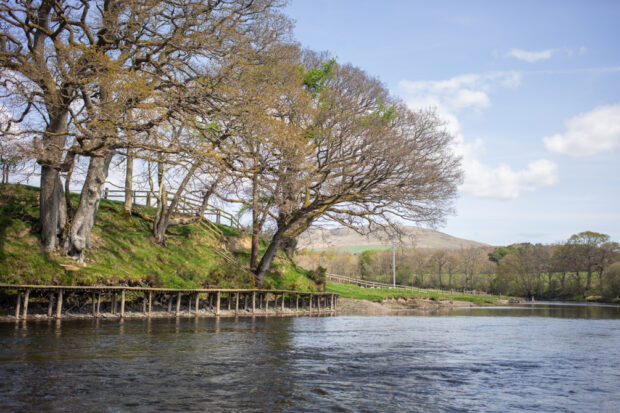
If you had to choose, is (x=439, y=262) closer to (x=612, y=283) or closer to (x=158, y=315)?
(x=612, y=283)

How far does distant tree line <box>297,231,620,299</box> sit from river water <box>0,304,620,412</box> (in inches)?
2517

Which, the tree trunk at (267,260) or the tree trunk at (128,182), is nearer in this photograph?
the tree trunk at (128,182)

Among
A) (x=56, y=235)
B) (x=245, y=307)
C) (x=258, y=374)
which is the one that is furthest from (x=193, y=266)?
(x=258, y=374)

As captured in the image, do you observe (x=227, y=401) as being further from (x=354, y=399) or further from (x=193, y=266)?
(x=193, y=266)

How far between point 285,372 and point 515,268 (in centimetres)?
9370

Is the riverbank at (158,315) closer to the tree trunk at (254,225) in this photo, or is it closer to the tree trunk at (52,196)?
the tree trunk at (52,196)

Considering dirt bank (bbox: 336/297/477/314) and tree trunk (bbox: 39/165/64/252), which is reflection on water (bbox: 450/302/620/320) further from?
tree trunk (bbox: 39/165/64/252)

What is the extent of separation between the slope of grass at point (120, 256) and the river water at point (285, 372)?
12.7 ft

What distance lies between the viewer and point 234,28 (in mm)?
20047

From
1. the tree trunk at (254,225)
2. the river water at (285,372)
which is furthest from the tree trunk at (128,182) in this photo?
the river water at (285,372)

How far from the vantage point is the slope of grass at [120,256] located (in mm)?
20469

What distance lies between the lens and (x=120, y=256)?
82.0 ft

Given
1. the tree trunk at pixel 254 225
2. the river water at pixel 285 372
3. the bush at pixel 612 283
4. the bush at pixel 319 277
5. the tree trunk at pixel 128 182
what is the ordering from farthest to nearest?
1. the bush at pixel 612 283
2. the bush at pixel 319 277
3. the tree trunk at pixel 254 225
4. the tree trunk at pixel 128 182
5. the river water at pixel 285 372

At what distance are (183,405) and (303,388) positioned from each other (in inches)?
95.0
